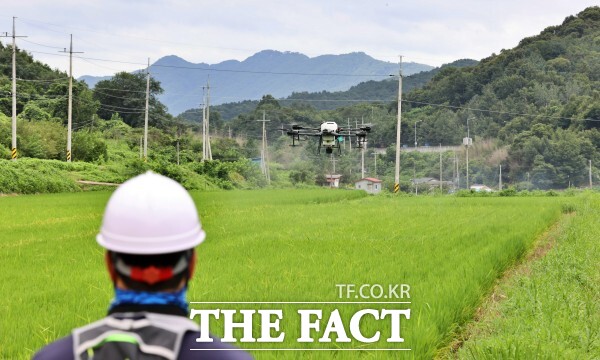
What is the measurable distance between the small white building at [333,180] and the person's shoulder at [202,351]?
25285 millimetres

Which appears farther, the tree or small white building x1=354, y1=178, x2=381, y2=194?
small white building x1=354, y1=178, x2=381, y2=194

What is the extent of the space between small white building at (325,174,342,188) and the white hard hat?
25.3 metres

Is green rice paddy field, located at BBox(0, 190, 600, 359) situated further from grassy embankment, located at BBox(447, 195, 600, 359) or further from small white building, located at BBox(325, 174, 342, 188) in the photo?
small white building, located at BBox(325, 174, 342, 188)

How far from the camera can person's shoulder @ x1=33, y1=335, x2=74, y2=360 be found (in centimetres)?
158

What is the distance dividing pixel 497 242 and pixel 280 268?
163 inches

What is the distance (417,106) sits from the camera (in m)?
25.2

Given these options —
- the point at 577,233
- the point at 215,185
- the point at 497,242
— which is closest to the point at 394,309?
the point at 497,242

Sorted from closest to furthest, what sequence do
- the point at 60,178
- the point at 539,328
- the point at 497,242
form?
the point at 539,328, the point at 497,242, the point at 60,178

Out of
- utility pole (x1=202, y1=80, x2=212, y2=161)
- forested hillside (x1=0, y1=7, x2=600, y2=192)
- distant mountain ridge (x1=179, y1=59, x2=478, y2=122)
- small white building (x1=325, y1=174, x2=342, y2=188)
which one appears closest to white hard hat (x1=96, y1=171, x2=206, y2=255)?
forested hillside (x1=0, y1=7, x2=600, y2=192)

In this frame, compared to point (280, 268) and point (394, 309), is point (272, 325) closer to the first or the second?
point (394, 309)

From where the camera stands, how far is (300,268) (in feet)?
25.2

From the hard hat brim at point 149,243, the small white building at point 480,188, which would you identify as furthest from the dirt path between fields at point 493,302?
the small white building at point 480,188

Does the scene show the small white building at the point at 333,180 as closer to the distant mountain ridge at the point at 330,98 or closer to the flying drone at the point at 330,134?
the distant mountain ridge at the point at 330,98

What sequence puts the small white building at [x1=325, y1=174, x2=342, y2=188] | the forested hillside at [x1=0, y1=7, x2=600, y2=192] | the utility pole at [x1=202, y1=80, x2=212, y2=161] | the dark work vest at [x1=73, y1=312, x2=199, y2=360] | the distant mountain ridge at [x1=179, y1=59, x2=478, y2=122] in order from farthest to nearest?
the small white building at [x1=325, y1=174, x2=342, y2=188] < the forested hillside at [x1=0, y1=7, x2=600, y2=192] < the distant mountain ridge at [x1=179, y1=59, x2=478, y2=122] < the utility pole at [x1=202, y1=80, x2=212, y2=161] < the dark work vest at [x1=73, y1=312, x2=199, y2=360]
